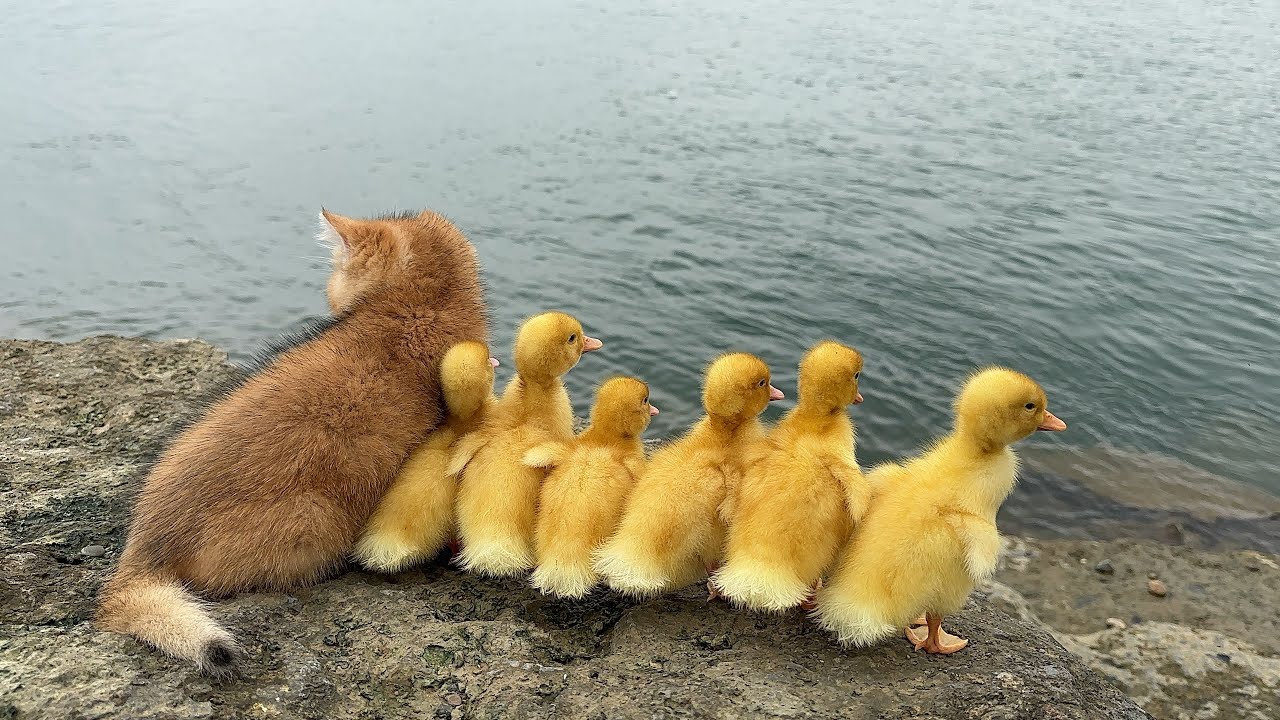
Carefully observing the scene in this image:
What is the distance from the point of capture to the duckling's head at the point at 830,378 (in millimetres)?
3848

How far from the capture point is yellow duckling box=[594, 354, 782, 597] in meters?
3.69

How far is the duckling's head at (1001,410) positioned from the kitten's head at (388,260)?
256 cm

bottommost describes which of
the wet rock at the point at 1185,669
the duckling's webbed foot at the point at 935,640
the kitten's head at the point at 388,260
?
the wet rock at the point at 1185,669

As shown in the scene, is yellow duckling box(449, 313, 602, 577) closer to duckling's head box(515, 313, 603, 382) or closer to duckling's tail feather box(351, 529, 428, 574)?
duckling's head box(515, 313, 603, 382)

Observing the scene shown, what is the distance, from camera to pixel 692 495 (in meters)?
3.77

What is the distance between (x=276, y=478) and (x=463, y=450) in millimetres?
799

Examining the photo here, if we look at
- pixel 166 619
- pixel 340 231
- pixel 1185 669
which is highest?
pixel 340 231

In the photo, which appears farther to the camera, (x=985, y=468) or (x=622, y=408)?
(x=622, y=408)

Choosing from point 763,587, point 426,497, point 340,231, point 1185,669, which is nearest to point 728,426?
point 763,587

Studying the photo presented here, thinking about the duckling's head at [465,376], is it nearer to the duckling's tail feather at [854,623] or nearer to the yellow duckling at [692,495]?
the yellow duckling at [692,495]

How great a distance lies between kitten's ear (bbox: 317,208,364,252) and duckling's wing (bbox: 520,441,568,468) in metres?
1.51

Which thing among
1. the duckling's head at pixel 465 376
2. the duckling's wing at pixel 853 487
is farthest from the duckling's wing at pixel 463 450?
the duckling's wing at pixel 853 487

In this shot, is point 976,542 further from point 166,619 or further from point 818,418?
point 166,619

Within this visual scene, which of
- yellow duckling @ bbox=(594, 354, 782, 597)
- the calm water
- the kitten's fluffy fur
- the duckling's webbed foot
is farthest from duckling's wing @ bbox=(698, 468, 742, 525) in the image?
the calm water
